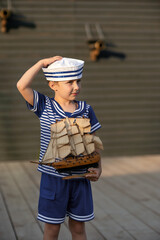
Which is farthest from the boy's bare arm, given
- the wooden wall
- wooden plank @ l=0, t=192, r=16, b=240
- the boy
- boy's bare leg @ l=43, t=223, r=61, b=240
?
the wooden wall

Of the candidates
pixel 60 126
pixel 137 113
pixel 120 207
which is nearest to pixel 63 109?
pixel 60 126

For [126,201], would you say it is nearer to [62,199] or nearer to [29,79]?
[62,199]

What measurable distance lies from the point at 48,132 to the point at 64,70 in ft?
1.42

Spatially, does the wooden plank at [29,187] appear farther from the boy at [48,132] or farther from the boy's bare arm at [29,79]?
the boy's bare arm at [29,79]

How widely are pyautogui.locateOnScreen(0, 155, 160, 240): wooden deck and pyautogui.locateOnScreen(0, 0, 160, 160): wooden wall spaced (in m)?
0.64

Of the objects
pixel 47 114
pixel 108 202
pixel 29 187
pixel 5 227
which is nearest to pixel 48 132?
pixel 47 114

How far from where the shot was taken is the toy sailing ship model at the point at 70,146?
114 inches

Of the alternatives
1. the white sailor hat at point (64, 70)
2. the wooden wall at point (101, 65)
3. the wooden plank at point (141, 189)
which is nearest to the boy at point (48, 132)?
the white sailor hat at point (64, 70)

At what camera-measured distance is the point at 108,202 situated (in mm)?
5234

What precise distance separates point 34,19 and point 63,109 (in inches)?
198

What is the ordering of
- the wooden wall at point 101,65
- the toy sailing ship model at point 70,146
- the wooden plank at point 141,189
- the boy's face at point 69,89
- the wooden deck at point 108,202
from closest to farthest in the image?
the toy sailing ship model at point 70,146, the boy's face at point 69,89, the wooden deck at point 108,202, the wooden plank at point 141,189, the wooden wall at point 101,65

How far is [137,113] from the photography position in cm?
831

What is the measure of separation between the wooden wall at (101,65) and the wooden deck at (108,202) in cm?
64

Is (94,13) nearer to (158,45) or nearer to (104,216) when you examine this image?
(158,45)
